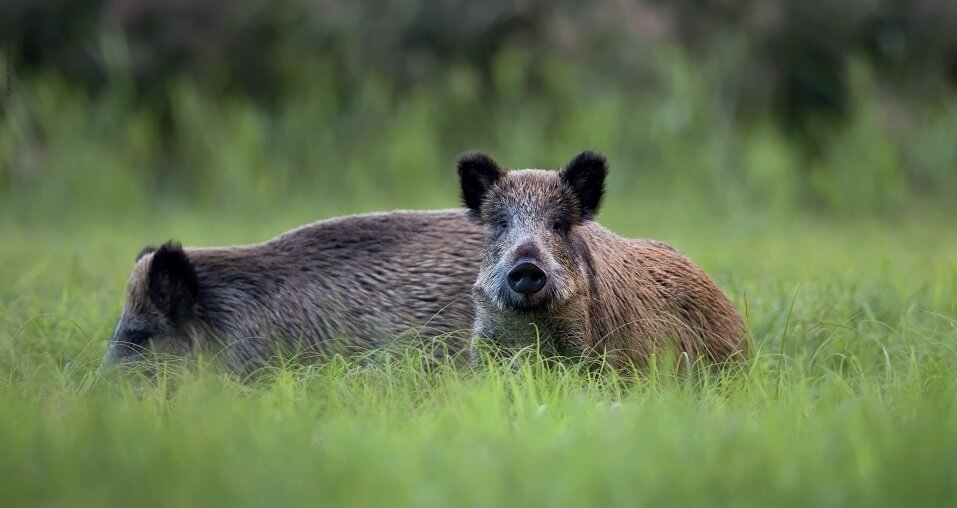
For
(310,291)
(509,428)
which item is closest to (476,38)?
(310,291)

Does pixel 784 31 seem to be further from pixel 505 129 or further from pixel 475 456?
pixel 475 456

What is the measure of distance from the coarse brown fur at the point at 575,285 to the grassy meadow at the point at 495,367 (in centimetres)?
21

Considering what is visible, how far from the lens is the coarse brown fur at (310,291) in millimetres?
6062

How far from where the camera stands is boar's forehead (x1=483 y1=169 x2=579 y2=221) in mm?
5430

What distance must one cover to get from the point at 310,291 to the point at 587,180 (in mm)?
1692

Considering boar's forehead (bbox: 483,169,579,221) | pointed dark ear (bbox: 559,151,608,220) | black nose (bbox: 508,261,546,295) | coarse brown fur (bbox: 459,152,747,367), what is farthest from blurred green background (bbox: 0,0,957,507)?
pointed dark ear (bbox: 559,151,608,220)

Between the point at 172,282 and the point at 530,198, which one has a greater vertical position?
the point at 530,198

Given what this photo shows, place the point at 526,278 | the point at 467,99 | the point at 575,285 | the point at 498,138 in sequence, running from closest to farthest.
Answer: the point at 526,278 < the point at 575,285 < the point at 498,138 < the point at 467,99

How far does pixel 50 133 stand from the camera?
13.2 meters

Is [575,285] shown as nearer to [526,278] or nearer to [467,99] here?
[526,278]

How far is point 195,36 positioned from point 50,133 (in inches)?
93.3

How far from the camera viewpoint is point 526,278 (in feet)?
16.6

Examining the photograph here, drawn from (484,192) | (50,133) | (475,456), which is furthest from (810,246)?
(50,133)

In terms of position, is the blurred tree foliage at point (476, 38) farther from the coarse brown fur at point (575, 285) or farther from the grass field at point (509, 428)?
the coarse brown fur at point (575, 285)
